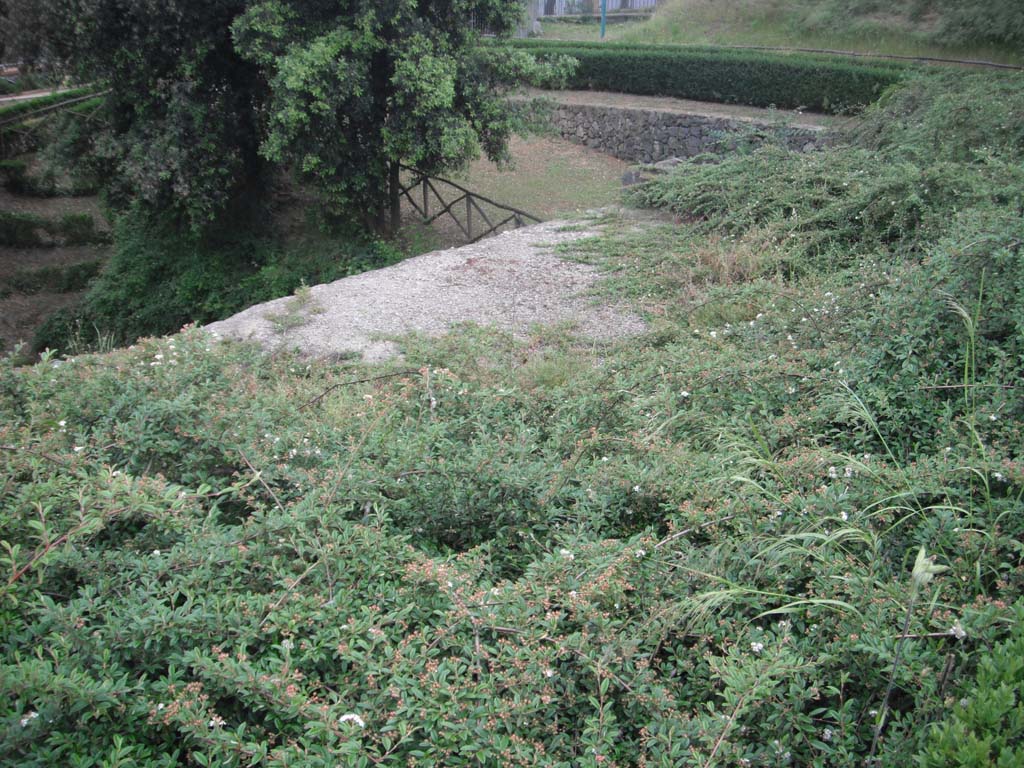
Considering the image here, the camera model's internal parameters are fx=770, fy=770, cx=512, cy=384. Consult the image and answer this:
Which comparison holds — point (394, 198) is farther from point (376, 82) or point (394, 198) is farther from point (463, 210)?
point (463, 210)

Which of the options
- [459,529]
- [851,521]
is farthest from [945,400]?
[459,529]

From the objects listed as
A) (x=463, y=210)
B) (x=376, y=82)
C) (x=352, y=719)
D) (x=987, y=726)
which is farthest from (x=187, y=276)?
(x=987, y=726)

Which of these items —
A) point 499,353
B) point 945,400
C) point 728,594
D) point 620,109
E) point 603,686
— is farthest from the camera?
point 620,109

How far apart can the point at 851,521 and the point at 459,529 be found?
126 centimetres

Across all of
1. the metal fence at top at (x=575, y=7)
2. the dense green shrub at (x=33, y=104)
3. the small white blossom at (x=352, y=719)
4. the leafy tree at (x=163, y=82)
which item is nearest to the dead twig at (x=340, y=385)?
the small white blossom at (x=352, y=719)

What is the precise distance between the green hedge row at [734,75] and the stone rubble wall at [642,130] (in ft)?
5.03

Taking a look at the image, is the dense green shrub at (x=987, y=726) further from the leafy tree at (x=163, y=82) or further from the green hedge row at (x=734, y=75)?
the green hedge row at (x=734, y=75)

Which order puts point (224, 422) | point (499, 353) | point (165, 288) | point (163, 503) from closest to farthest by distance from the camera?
1. point (163, 503)
2. point (224, 422)
3. point (499, 353)
4. point (165, 288)

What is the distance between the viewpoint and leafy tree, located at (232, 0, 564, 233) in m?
8.88

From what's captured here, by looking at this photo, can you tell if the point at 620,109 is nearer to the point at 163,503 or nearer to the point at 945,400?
the point at 945,400

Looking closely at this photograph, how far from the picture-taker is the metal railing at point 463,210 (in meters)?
11.4

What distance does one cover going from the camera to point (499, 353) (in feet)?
18.3

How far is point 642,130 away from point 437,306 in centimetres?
1142

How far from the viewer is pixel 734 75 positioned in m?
16.5
